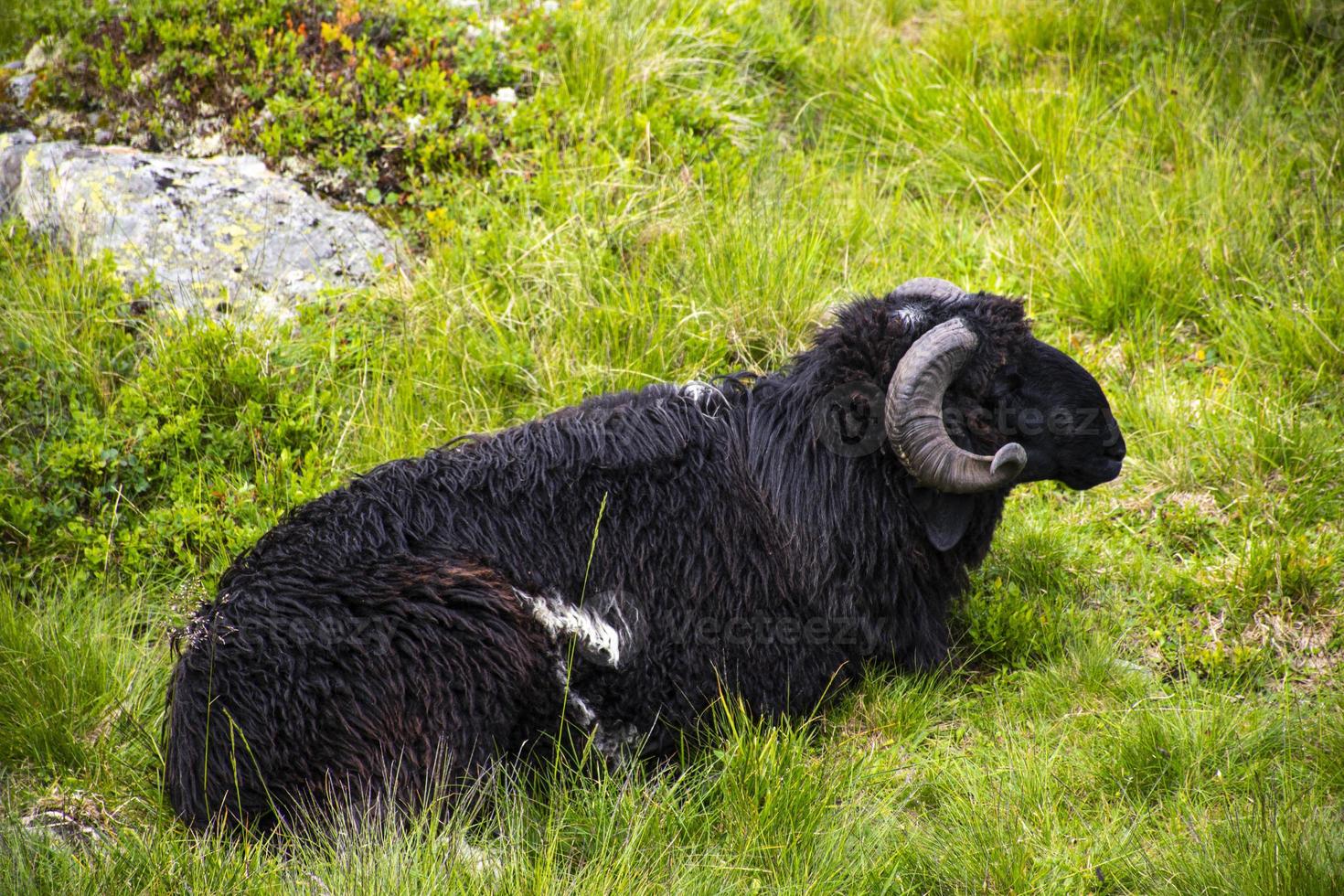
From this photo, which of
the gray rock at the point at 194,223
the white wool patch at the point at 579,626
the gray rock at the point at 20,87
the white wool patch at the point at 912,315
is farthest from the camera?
the gray rock at the point at 20,87

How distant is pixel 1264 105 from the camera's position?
698cm

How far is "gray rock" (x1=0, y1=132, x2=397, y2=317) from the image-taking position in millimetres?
6004

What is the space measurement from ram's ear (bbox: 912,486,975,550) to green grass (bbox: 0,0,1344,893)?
63cm

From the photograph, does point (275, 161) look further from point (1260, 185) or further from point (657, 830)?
point (1260, 185)

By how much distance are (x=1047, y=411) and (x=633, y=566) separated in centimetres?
175

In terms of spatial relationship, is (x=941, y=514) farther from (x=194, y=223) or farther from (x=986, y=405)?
(x=194, y=223)

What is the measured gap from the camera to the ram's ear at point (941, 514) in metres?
4.25

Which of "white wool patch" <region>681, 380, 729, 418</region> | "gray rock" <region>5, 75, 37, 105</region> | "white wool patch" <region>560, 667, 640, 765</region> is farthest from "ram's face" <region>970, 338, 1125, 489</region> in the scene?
"gray rock" <region>5, 75, 37, 105</region>

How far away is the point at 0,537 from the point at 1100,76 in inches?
284

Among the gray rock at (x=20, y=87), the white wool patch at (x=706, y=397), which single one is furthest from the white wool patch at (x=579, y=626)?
the gray rock at (x=20, y=87)

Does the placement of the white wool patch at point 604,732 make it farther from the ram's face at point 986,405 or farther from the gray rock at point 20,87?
the gray rock at point 20,87

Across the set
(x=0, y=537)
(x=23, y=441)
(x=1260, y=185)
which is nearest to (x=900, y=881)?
(x=0, y=537)

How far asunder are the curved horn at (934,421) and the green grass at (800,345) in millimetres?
941

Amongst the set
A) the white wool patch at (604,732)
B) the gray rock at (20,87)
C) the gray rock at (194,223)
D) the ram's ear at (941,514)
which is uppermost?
the gray rock at (20,87)
